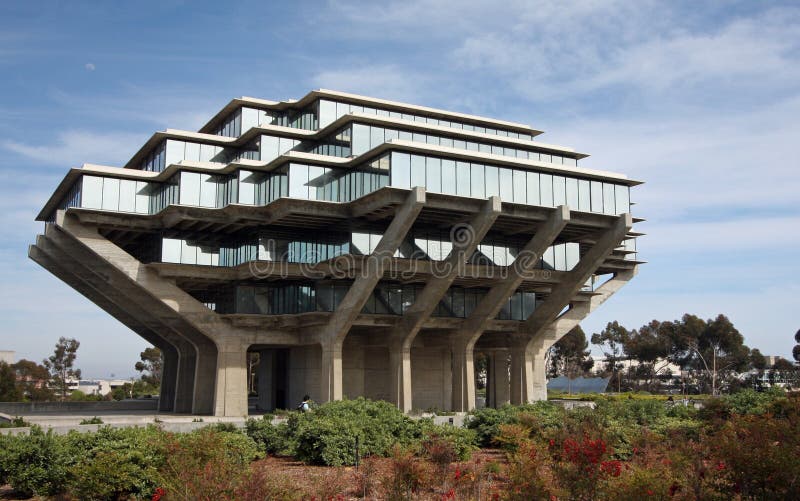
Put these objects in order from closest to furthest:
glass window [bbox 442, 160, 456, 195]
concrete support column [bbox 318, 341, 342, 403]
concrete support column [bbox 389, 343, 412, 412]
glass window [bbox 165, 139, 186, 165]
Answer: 1. glass window [bbox 442, 160, 456, 195]
2. concrete support column [bbox 318, 341, 342, 403]
3. concrete support column [bbox 389, 343, 412, 412]
4. glass window [bbox 165, 139, 186, 165]

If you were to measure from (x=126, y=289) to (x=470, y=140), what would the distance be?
78.2 ft

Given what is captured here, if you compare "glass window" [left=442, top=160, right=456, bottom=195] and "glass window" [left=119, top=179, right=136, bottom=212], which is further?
"glass window" [left=119, top=179, right=136, bottom=212]

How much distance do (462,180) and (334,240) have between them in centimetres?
857

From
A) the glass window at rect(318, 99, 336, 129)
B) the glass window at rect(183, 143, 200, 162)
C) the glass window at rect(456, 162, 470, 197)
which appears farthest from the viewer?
the glass window at rect(318, 99, 336, 129)

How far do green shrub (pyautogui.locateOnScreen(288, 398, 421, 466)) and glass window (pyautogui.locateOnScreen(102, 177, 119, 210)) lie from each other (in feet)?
76.6

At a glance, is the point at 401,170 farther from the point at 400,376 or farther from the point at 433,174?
the point at 400,376

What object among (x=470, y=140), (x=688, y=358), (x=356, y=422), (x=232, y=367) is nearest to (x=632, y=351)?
(x=688, y=358)

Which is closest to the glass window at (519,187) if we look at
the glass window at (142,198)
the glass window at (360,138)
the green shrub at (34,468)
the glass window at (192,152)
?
the glass window at (360,138)

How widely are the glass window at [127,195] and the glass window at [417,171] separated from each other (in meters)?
17.0

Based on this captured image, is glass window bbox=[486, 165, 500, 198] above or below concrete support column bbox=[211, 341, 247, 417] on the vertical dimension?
above

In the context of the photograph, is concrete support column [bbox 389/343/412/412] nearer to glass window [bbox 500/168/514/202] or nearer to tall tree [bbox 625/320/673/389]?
glass window [bbox 500/168/514/202]

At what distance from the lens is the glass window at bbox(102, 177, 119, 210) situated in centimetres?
4394

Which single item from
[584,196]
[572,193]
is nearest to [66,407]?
[572,193]

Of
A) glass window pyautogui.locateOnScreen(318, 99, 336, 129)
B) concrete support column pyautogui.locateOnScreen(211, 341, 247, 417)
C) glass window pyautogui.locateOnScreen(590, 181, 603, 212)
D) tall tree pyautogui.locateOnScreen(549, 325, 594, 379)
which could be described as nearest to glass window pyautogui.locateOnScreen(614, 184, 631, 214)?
glass window pyautogui.locateOnScreen(590, 181, 603, 212)
